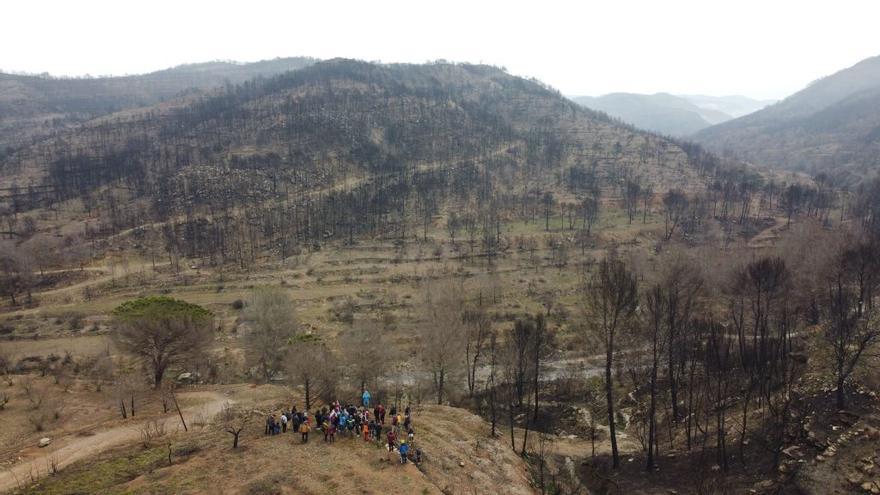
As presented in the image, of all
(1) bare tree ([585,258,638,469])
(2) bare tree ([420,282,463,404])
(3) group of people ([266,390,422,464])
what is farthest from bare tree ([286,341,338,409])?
(1) bare tree ([585,258,638,469])

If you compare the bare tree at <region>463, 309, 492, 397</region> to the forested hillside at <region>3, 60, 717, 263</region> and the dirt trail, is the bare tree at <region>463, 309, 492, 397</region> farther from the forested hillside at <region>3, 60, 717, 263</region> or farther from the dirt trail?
the forested hillside at <region>3, 60, 717, 263</region>

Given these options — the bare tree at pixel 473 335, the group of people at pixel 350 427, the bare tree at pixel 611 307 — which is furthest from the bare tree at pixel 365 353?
the bare tree at pixel 611 307

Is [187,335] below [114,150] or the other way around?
below

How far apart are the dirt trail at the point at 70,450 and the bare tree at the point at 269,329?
12948 millimetres

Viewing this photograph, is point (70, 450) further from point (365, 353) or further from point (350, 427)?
point (365, 353)

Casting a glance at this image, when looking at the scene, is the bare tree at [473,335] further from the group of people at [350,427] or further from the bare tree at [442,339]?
the group of people at [350,427]

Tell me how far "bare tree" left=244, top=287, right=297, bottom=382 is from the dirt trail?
12.9 metres

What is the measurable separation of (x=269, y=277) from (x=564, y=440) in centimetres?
6491

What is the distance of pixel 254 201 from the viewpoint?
13238cm

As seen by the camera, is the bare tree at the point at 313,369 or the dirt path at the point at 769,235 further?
the dirt path at the point at 769,235

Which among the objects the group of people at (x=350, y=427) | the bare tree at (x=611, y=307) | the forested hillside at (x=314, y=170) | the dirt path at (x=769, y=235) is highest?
the forested hillside at (x=314, y=170)

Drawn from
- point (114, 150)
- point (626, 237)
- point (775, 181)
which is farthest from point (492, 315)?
point (114, 150)

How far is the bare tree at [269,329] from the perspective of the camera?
47.0m

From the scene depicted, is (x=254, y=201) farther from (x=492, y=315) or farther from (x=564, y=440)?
(x=564, y=440)
